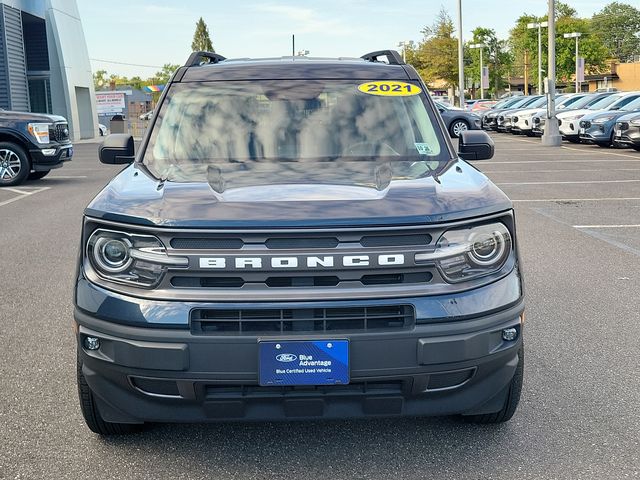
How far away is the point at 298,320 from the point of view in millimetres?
3086

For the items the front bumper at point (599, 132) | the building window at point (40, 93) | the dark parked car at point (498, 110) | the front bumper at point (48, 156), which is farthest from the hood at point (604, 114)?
the building window at point (40, 93)

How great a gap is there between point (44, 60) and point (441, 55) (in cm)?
5008

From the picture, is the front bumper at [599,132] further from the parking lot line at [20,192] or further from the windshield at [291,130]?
the windshield at [291,130]

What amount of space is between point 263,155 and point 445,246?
4.65 ft

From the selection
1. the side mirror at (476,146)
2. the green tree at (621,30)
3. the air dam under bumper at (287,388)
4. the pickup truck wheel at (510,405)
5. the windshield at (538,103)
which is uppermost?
the green tree at (621,30)

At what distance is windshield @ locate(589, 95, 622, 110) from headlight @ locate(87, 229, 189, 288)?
84.1ft

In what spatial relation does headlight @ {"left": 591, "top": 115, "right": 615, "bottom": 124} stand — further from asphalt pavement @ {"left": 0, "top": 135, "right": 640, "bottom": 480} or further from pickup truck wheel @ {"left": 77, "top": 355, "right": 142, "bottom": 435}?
pickup truck wheel @ {"left": 77, "top": 355, "right": 142, "bottom": 435}

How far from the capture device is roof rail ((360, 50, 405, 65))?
518cm

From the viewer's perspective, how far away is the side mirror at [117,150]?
4.91 meters

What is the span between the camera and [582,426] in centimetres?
384

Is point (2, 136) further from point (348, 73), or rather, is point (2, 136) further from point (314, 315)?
point (314, 315)

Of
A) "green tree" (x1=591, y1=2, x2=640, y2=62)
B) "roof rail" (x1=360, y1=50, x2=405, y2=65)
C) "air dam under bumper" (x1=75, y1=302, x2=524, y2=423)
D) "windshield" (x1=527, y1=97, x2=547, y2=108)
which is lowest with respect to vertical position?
"air dam under bumper" (x1=75, y1=302, x2=524, y2=423)

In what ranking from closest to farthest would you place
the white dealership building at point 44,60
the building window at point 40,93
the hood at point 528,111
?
the white dealership building at point 44,60 → the hood at point 528,111 → the building window at point 40,93

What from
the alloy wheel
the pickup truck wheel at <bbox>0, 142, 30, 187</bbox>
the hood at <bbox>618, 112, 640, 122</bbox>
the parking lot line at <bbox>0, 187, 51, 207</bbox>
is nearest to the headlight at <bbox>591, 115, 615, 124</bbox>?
the hood at <bbox>618, 112, 640, 122</bbox>
